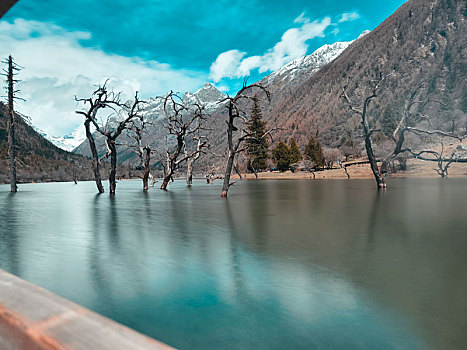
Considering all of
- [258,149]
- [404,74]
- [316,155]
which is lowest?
[316,155]

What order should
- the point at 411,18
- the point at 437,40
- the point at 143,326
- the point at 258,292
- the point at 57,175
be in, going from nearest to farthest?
the point at 143,326
the point at 258,292
the point at 57,175
the point at 437,40
the point at 411,18

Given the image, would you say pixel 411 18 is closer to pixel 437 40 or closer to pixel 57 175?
pixel 437 40

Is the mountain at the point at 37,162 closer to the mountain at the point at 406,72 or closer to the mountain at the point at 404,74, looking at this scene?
Answer: the mountain at the point at 404,74

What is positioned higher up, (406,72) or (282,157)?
(406,72)

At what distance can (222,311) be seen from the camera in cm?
337

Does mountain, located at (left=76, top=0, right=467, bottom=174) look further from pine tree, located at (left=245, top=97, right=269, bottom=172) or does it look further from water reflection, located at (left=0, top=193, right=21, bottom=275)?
water reflection, located at (left=0, top=193, right=21, bottom=275)

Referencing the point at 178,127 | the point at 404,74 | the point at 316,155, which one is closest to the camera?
the point at 178,127

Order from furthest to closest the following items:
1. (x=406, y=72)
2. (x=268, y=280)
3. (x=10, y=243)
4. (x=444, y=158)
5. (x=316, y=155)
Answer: (x=406, y=72), (x=316, y=155), (x=444, y=158), (x=10, y=243), (x=268, y=280)

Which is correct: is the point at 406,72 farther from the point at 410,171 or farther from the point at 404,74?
the point at 410,171

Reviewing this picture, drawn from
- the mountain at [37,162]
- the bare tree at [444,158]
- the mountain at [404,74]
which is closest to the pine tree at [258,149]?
the bare tree at [444,158]

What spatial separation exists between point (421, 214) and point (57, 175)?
9892cm

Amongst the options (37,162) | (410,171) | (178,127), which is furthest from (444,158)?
(37,162)

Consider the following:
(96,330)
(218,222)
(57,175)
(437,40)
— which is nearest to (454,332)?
(96,330)

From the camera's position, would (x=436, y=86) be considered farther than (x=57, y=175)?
Yes
